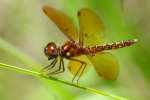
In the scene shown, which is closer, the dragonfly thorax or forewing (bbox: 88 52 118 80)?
forewing (bbox: 88 52 118 80)

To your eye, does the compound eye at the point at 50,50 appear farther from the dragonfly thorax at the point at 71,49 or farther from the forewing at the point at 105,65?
the forewing at the point at 105,65

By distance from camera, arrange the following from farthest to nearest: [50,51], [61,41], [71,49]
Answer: [61,41]
[71,49]
[50,51]

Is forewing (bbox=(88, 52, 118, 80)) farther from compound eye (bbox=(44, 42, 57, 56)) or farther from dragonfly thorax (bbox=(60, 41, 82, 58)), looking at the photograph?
compound eye (bbox=(44, 42, 57, 56))

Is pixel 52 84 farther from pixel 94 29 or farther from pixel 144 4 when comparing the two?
pixel 144 4

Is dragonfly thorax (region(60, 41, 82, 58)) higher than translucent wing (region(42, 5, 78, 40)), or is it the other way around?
translucent wing (region(42, 5, 78, 40))

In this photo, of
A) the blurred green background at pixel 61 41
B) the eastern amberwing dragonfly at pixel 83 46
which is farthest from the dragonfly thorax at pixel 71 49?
the blurred green background at pixel 61 41

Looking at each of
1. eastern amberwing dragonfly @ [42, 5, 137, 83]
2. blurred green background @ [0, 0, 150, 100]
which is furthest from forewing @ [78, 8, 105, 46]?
blurred green background @ [0, 0, 150, 100]

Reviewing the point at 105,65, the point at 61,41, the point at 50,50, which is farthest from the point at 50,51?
the point at 61,41

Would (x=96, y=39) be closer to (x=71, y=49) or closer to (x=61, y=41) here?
(x=71, y=49)
